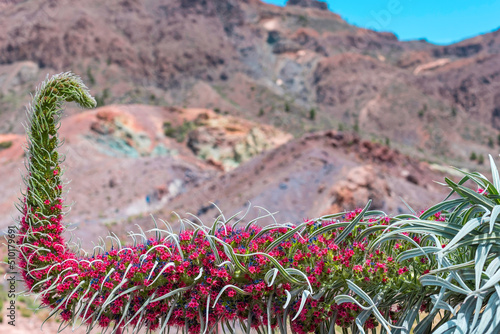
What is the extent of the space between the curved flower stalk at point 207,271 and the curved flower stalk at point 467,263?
0.17 meters

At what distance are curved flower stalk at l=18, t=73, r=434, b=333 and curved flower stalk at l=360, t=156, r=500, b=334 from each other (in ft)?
0.55

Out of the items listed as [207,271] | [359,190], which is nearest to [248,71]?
[359,190]

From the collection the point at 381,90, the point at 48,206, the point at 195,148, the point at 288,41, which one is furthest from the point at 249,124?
the point at 288,41

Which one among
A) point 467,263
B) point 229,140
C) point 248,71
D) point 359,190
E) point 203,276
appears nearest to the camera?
point 467,263

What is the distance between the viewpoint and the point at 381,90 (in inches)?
2867

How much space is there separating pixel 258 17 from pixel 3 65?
55545mm

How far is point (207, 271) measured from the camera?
2.88 meters

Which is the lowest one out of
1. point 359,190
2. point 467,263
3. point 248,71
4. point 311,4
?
point 359,190

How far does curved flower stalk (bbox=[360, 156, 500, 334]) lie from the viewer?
2.20 meters

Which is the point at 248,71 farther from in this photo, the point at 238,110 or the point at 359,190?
the point at 359,190

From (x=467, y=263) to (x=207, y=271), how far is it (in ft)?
5.60

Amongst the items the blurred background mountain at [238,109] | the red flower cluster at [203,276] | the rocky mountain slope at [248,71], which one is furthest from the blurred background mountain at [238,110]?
the red flower cluster at [203,276]

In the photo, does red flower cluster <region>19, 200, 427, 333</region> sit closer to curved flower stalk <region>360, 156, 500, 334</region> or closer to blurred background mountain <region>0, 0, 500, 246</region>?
curved flower stalk <region>360, 156, 500, 334</region>

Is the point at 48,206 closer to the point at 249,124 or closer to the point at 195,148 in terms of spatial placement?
the point at 195,148
